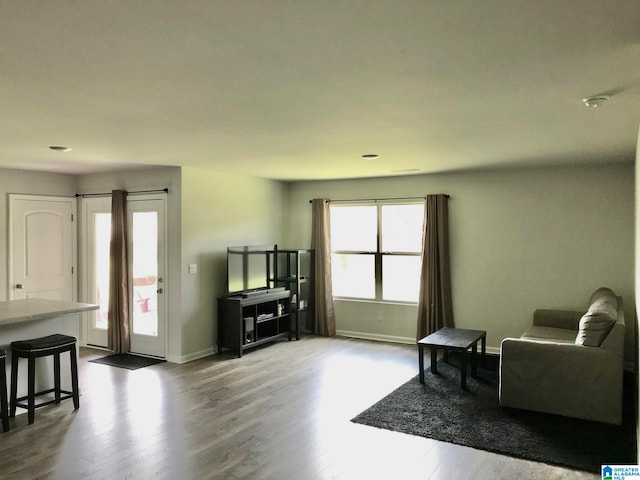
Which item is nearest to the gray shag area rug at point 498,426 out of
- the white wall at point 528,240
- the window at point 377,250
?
the white wall at point 528,240

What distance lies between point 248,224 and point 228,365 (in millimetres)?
2080

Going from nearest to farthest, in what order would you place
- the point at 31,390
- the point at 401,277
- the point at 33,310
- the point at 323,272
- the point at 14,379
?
the point at 31,390 < the point at 14,379 < the point at 33,310 < the point at 401,277 < the point at 323,272

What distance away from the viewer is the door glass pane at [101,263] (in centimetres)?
661

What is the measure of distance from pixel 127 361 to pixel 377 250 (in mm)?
3688

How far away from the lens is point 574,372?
401 cm

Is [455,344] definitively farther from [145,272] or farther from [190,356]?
[145,272]

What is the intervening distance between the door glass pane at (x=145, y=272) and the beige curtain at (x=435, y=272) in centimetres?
350

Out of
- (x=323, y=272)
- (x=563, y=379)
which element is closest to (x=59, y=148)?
(x=323, y=272)

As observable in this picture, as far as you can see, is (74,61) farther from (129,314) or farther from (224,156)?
(129,314)

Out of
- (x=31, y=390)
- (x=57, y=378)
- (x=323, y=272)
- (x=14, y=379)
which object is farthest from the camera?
(x=323, y=272)

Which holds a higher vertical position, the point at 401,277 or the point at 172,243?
the point at 172,243

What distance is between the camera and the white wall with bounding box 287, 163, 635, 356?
18.6 feet

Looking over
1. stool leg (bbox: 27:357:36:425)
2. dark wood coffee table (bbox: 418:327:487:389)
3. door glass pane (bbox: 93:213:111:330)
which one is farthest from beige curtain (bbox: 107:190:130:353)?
dark wood coffee table (bbox: 418:327:487:389)

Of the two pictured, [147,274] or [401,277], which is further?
[401,277]
